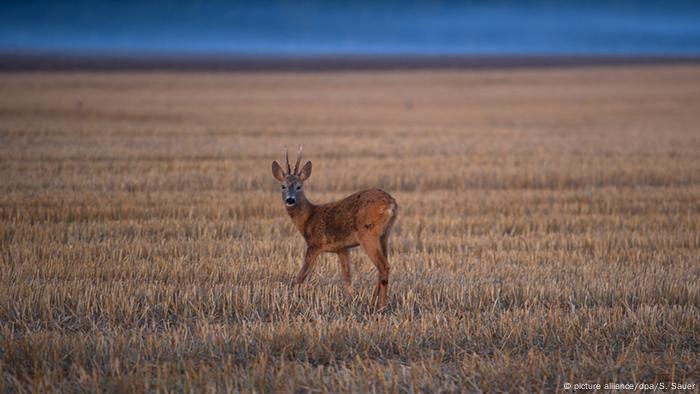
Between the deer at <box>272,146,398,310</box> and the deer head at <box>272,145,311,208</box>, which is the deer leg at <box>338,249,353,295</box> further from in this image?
the deer head at <box>272,145,311,208</box>

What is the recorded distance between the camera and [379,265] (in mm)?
8594

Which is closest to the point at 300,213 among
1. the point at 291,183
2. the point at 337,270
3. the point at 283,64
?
the point at 291,183

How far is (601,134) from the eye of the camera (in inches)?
1198

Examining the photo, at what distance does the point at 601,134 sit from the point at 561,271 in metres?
21.4

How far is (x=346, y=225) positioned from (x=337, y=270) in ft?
5.67

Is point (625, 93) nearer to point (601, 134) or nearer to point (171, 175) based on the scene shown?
point (601, 134)

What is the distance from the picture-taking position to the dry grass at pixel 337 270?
21.5 feet

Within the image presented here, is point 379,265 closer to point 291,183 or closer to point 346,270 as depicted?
point 346,270

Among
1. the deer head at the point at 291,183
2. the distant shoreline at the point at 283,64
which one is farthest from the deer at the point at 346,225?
the distant shoreline at the point at 283,64

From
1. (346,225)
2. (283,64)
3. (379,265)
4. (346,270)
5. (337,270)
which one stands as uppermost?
(283,64)

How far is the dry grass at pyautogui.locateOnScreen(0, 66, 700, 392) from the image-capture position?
21.5ft

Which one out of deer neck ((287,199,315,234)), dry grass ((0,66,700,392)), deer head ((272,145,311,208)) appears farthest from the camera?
deer neck ((287,199,315,234))

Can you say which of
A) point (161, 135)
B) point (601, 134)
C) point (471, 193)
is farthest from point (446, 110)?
point (471, 193)

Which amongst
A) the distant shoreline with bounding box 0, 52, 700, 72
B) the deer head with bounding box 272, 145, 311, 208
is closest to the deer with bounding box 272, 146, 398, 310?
the deer head with bounding box 272, 145, 311, 208
